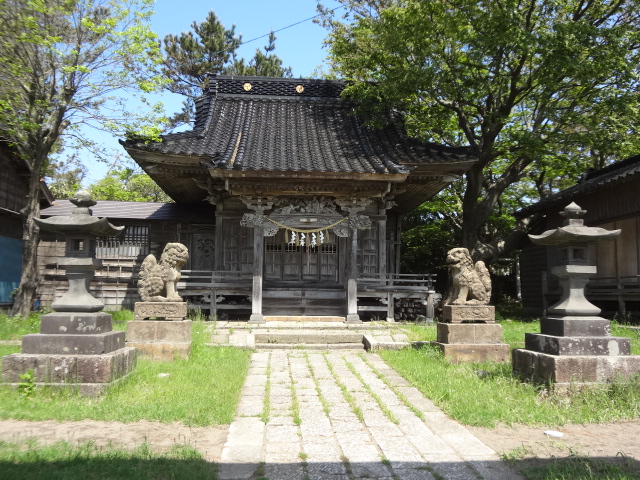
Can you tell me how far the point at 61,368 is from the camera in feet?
18.7

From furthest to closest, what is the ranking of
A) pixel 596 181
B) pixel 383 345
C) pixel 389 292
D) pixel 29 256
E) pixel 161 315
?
pixel 596 181, pixel 389 292, pixel 29 256, pixel 383 345, pixel 161 315

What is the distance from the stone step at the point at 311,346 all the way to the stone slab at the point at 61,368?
443 cm

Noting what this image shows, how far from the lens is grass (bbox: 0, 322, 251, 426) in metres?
4.98

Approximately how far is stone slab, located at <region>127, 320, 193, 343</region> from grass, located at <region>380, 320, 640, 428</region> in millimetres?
3801

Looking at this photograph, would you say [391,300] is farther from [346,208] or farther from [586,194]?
[586,194]

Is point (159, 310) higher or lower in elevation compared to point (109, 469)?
higher

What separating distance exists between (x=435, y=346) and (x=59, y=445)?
638 centimetres

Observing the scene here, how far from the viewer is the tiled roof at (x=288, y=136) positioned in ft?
40.3

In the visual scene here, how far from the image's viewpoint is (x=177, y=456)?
13.1 feet

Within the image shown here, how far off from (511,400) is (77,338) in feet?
17.5

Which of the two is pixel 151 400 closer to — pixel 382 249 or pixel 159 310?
pixel 159 310

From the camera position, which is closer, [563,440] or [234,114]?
[563,440]

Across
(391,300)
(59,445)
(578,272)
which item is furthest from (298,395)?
(391,300)

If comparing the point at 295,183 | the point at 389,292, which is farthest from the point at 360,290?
the point at 295,183
